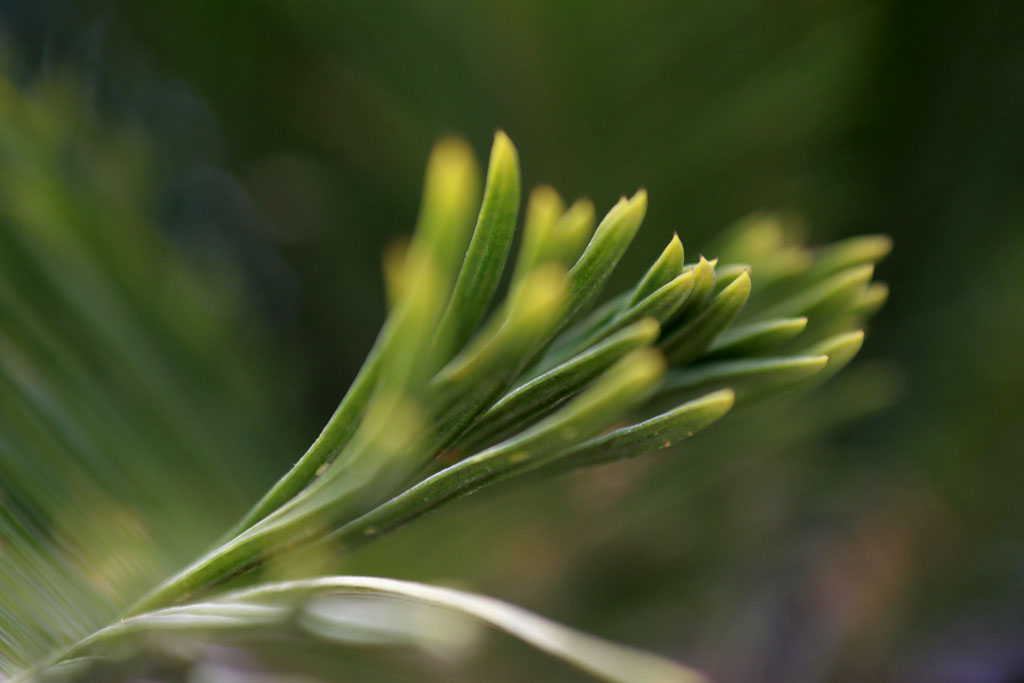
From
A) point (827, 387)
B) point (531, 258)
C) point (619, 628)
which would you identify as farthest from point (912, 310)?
point (531, 258)

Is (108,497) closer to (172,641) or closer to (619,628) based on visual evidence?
(172,641)

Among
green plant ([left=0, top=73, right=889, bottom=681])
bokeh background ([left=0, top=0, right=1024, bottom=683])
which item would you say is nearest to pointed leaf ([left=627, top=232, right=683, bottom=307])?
green plant ([left=0, top=73, right=889, bottom=681])

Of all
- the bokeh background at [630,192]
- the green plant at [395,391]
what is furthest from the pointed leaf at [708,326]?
the bokeh background at [630,192]

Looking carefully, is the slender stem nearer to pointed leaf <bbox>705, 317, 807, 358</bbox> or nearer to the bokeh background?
pointed leaf <bbox>705, 317, 807, 358</bbox>

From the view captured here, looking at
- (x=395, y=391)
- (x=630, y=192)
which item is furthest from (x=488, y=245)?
(x=630, y=192)

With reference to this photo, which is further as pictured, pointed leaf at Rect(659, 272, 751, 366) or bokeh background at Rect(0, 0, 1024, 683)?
bokeh background at Rect(0, 0, 1024, 683)

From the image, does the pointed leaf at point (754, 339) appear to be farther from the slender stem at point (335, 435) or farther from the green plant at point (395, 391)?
the slender stem at point (335, 435)

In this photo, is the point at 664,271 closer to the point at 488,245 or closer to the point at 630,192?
the point at 488,245
